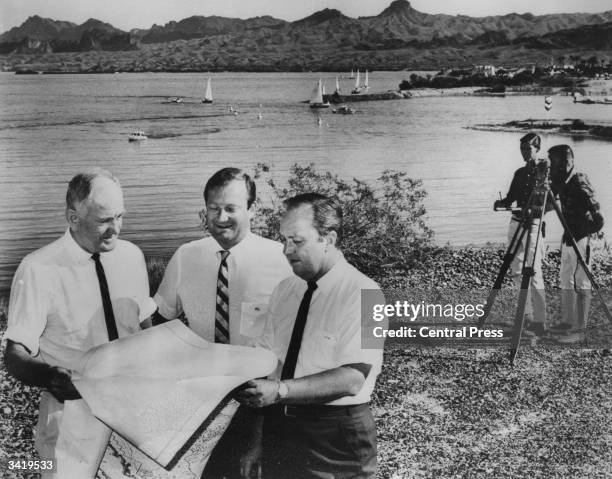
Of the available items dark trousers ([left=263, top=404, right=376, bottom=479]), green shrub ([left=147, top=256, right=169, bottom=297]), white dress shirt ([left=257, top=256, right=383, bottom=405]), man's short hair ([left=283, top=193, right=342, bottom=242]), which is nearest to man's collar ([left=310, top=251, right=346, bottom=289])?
white dress shirt ([left=257, top=256, right=383, bottom=405])

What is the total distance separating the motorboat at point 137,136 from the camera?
13.0 feet

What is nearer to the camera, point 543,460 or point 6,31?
point 543,460

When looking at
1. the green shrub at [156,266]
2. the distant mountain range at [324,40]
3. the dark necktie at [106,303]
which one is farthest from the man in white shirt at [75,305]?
the distant mountain range at [324,40]

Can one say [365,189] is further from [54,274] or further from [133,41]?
[54,274]

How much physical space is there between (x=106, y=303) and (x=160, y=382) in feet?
1.38

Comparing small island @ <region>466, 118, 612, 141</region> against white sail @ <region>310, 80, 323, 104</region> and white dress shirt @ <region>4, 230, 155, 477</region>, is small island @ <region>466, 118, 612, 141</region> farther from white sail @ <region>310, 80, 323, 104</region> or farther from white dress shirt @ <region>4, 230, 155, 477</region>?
white dress shirt @ <region>4, 230, 155, 477</region>

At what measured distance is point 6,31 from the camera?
11.9 ft

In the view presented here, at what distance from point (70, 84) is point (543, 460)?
3.08 metres

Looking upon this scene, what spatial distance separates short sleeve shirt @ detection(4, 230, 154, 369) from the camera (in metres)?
2.29

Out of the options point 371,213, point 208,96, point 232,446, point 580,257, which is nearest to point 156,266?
point 208,96

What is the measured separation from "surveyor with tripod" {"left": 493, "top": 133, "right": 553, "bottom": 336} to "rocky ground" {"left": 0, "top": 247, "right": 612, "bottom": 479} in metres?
0.14

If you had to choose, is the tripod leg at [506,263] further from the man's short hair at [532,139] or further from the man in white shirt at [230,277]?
the man in white shirt at [230,277]

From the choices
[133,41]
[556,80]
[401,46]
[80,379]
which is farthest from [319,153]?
[80,379]

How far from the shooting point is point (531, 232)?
151 inches
